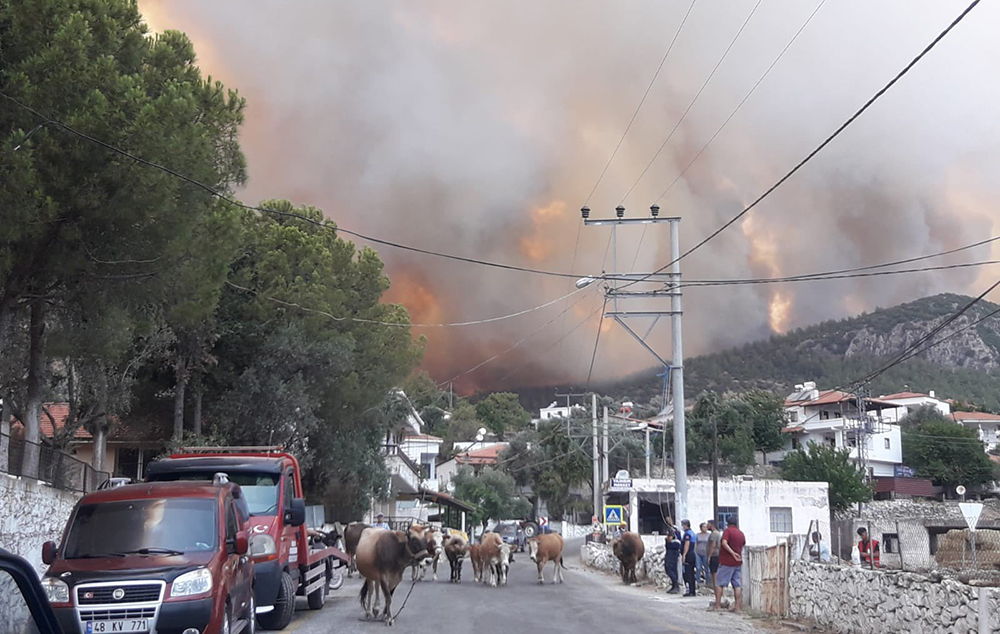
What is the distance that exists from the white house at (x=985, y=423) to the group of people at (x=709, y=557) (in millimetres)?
95906

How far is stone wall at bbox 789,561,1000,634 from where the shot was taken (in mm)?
10594

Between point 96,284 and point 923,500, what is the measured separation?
7155cm

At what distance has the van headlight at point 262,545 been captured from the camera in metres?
12.8

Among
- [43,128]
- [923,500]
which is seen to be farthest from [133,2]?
[923,500]

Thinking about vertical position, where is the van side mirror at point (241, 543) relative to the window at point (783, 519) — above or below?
above

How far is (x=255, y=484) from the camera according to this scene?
49.6 ft

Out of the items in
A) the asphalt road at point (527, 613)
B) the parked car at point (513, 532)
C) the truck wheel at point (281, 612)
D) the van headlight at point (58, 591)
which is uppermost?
the van headlight at point (58, 591)

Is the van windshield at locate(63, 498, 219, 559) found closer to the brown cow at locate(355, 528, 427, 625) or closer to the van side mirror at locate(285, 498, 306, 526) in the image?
the van side mirror at locate(285, 498, 306, 526)

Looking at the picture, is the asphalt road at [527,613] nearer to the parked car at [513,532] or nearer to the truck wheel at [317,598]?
the truck wheel at [317,598]

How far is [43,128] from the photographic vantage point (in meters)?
15.6

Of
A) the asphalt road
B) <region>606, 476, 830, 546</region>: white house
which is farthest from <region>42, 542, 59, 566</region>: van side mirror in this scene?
<region>606, 476, 830, 546</region>: white house

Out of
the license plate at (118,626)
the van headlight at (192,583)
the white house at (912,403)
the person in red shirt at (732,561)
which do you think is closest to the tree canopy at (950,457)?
the white house at (912,403)

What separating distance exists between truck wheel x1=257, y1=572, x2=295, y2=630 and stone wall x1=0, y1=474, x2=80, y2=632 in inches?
205

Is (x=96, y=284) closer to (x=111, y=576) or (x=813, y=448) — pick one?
(x=111, y=576)
